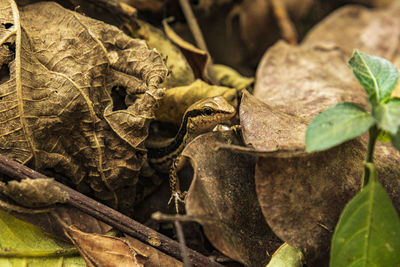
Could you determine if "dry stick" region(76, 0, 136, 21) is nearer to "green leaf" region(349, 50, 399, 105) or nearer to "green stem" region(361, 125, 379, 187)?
"green leaf" region(349, 50, 399, 105)

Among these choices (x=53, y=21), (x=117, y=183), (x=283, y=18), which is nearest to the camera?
(x=117, y=183)

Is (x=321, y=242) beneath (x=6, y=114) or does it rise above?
beneath

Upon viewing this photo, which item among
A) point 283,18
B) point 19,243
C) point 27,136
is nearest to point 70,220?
point 19,243

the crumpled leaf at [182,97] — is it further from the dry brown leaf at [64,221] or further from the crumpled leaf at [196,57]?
the dry brown leaf at [64,221]

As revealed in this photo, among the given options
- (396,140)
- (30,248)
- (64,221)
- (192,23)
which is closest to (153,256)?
(64,221)

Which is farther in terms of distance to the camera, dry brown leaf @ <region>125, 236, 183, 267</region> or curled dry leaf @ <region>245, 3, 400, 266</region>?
dry brown leaf @ <region>125, 236, 183, 267</region>

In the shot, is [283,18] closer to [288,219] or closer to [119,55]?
[119,55]

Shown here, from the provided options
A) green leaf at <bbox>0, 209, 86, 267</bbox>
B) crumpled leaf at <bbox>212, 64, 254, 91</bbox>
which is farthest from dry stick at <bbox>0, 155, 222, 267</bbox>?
crumpled leaf at <bbox>212, 64, 254, 91</bbox>

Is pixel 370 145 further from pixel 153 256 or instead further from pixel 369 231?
pixel 153 256

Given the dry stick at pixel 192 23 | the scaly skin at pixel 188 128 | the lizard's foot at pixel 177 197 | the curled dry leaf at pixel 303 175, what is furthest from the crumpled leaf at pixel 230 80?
the lizard's foot at pixel 177 197
